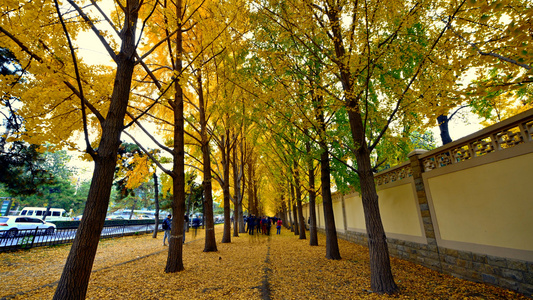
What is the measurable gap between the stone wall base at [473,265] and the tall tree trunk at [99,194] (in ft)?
22.6

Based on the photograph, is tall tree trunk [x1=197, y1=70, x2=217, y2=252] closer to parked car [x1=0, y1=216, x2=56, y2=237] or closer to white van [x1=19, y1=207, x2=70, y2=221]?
parked car [x1=0, y1=216, x2=56, y2=237]

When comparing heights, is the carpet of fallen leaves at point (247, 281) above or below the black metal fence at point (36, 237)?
below

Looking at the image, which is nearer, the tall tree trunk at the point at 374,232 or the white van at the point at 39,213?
the tall tree trunk at the point at 374,232

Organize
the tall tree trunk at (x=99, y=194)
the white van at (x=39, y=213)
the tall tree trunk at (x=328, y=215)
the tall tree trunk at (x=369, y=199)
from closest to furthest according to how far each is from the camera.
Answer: the tall tree trunk at (x=99, y=194) < the tall tree trunk at (x=369, y=199) < the tall tree trunk at (x=328, y=215) < the white van at (x=39, y=213)

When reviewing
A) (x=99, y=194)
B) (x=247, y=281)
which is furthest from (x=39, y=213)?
(x=99, y=194)

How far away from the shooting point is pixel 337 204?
14.3 meters

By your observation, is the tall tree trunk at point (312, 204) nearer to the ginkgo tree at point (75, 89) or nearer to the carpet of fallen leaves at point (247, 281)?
the carpet of fallen leaves at point (247, 281)

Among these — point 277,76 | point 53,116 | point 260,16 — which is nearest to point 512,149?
point 277,76

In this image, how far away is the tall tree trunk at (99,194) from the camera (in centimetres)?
276

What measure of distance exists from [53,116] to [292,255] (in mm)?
8229

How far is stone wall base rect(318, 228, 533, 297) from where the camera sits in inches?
149

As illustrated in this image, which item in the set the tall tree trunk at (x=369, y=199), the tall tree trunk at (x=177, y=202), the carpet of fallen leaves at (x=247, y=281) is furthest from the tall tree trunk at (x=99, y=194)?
the tall tree trunk at (x=369, y=199)

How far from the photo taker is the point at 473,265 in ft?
15.3

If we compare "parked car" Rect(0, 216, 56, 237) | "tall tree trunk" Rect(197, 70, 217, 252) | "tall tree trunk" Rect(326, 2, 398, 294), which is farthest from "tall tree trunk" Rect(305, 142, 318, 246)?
"parked car" Rect(0, 216, 56, 237)
